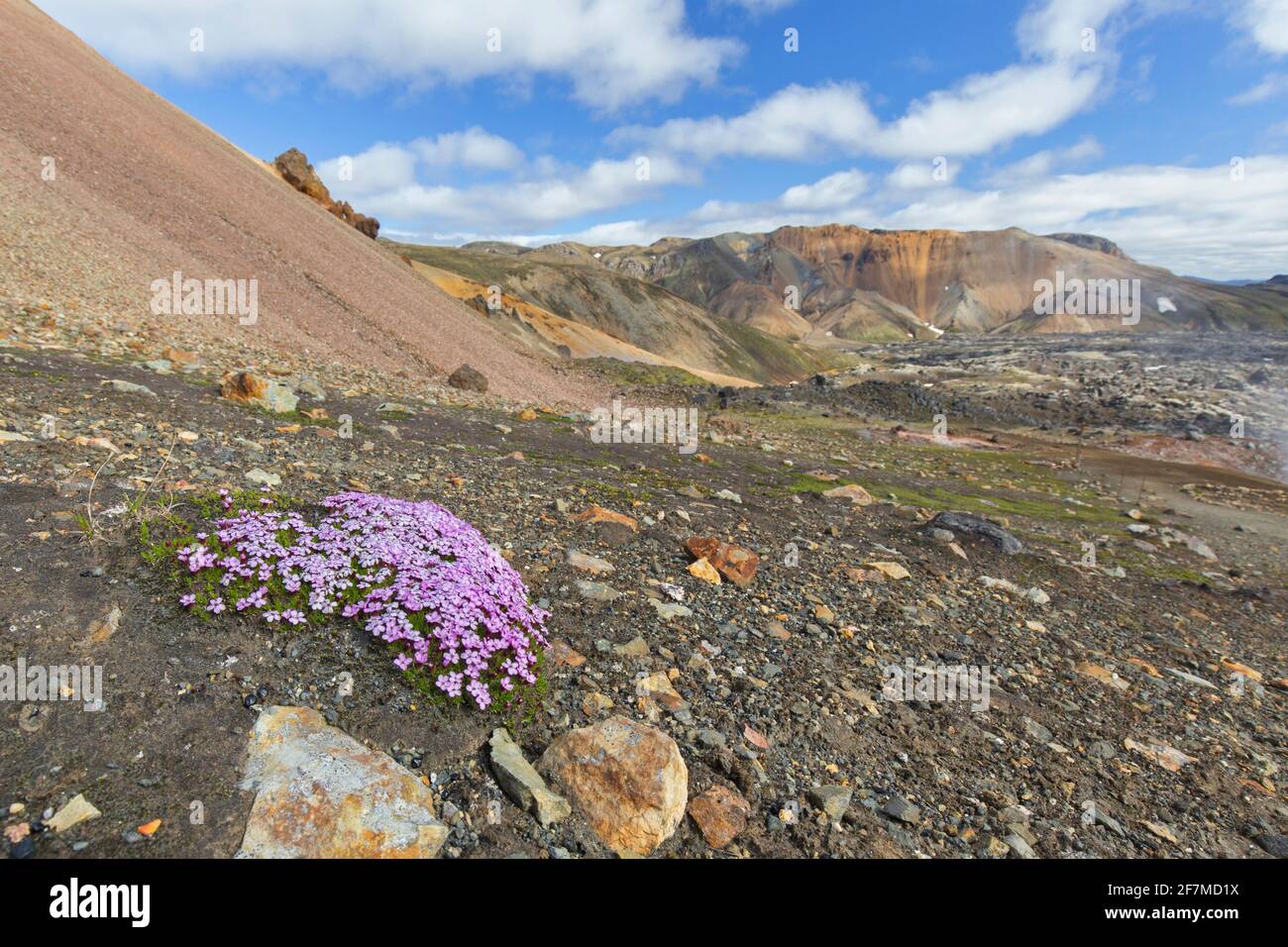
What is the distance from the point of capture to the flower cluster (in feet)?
16.9

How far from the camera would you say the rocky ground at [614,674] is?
4.07 metres

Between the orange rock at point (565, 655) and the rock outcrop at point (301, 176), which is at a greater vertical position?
the rock outcrop at point (301, 176)

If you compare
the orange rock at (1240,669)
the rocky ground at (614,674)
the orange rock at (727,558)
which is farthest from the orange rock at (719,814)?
the orange rock at (1240,669)

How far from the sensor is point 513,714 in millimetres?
5145

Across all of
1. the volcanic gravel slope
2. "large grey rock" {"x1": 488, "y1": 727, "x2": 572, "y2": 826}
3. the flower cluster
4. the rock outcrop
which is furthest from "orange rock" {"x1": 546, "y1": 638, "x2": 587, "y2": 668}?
the rock outcrop

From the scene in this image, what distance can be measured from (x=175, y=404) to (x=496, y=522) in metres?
6.90

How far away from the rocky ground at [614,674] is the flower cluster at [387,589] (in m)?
0.22

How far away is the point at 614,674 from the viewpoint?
618 cm

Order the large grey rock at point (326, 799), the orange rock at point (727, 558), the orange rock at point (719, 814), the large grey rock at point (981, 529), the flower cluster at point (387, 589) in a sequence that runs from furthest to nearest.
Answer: the large grey rock at point (981, 529) < the orange rock at point (727, 558) < the flower cluster at point (387, 589) < the orange rock at point (719, 814) < the large grey rock at point (326, 799)

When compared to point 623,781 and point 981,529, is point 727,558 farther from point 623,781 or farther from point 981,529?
point 981,529

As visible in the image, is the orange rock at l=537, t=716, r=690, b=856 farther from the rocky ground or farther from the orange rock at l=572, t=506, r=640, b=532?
the orange rock at l=572, t=506, r=640, b=532

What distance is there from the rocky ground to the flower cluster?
22cm

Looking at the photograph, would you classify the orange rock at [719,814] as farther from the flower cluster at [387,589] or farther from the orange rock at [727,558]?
the orange rock at [727,558]
